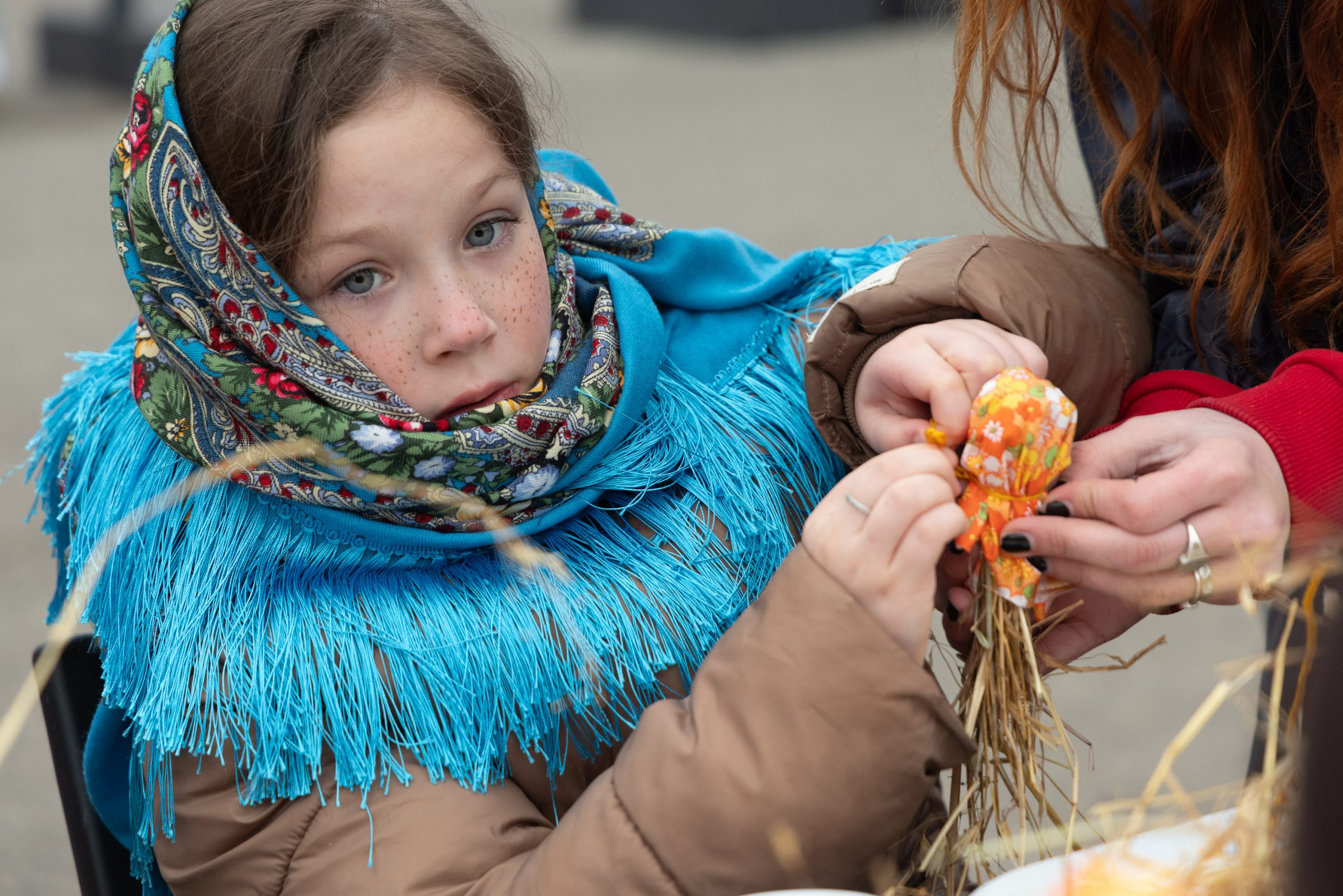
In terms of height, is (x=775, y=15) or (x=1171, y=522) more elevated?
(x=775, y=15)

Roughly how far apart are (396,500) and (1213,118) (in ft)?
2.91

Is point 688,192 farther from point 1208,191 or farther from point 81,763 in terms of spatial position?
point 81,763

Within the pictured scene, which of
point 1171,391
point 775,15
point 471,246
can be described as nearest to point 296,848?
point 471,246

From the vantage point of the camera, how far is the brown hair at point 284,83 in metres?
1.14

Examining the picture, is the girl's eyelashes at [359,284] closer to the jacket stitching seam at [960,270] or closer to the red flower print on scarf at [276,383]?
the red flower print on scarf at [276,383]

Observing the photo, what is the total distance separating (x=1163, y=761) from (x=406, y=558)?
29.4 inches

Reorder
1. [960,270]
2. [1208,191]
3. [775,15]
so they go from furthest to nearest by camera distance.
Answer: [775,15] → [1208,191] → [960,270]

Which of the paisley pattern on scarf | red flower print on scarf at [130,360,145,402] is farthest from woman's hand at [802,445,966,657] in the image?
red flower print on scarf at [130,360,145,402]

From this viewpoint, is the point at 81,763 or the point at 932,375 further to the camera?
the point at 81,763

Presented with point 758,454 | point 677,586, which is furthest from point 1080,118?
point 677,586

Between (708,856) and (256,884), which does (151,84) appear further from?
(708,856)

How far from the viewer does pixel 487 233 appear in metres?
1.23

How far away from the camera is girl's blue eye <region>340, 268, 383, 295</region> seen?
118 cm

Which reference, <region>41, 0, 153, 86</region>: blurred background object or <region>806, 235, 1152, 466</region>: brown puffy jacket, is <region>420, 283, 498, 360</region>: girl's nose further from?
<region>41, 0, 153, 86</region>: blurred background object
